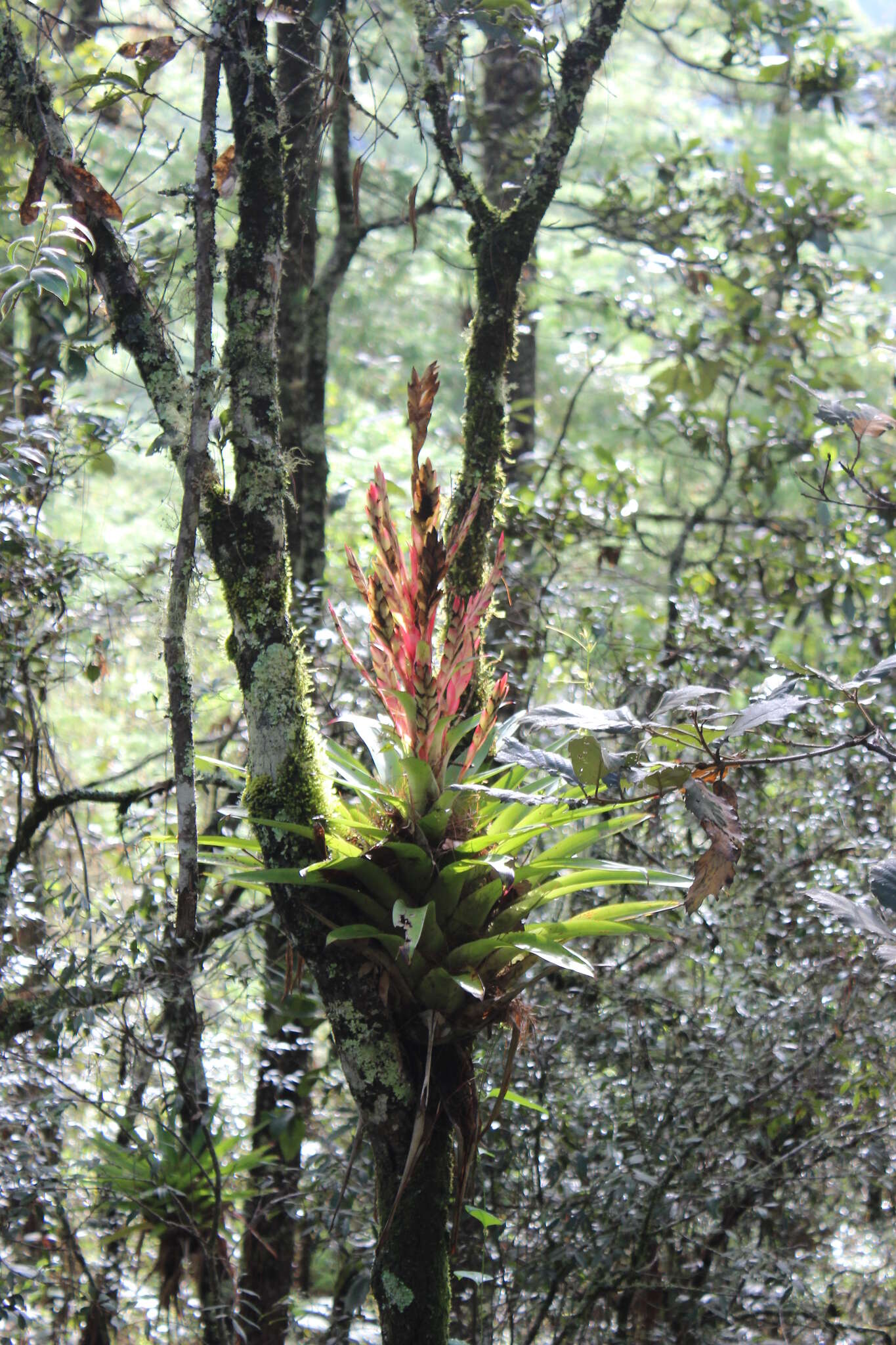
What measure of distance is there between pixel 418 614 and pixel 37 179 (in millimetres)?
1095

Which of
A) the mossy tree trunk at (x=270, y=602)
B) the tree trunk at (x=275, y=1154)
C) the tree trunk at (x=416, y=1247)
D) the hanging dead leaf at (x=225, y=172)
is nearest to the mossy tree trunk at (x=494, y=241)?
the mossy tree trunk at (x=270, y=602)

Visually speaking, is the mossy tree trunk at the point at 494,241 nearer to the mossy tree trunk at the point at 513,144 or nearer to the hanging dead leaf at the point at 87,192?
the hanging dead leaf at the point at 87,192

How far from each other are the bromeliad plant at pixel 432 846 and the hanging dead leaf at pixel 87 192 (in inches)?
28.8

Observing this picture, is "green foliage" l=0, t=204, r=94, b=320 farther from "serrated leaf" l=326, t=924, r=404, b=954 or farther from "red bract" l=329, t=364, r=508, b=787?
"serrated leaf" l=326, t=924, r=404, b=954

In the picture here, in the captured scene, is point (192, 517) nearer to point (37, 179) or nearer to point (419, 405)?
point (419, 405)

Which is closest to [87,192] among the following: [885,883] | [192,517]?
[192,517]

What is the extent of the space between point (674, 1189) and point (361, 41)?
13.8 ft

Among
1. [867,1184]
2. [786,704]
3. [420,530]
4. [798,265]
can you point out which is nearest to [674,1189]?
[867,1184]

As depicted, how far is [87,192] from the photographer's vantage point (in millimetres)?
1906

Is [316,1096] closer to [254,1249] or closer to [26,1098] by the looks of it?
[254,1249]

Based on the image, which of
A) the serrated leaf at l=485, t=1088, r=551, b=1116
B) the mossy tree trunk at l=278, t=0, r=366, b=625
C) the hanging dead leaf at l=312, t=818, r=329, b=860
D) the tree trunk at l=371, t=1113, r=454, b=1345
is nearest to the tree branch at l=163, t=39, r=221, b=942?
the hanging dead leaf at l=312, t=818, r=329, b=860

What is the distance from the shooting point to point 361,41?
4.27 metres

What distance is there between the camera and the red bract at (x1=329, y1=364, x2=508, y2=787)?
1616 mm

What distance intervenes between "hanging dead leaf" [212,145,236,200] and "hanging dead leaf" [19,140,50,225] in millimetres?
310
